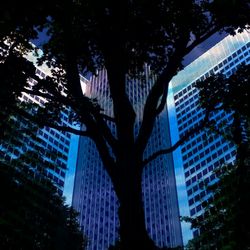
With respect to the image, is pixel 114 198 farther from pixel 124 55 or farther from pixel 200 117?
pixel 124 55

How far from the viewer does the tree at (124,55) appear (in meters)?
5.66

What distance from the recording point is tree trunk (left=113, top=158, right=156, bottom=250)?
4809 mm

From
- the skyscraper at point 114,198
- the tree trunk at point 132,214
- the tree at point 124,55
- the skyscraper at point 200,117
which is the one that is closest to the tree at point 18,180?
the tree at point 124,55

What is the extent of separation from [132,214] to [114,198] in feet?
547

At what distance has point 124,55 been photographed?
7.69 m

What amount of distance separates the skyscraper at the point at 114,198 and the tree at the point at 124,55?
128801 millimetres

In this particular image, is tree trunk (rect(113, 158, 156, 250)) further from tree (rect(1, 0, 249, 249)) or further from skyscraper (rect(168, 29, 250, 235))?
skyscraper (rect(168, 29, 250, 235))

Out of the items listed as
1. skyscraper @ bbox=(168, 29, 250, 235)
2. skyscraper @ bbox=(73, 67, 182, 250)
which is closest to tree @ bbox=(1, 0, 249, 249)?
skyscraper @ bbox=(168, 29, 250, 235)

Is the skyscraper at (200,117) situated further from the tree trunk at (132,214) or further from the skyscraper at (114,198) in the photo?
the tree trunk at (132,214)

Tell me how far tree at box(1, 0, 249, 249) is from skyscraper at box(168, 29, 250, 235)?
323ft

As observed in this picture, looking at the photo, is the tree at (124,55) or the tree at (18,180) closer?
the tree at (124,55)

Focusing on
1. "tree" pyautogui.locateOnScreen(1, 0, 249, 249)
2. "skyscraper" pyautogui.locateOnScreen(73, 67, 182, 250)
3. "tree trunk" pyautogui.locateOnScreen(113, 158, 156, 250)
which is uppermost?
"skyscraper" pyautogui.locateOnScreen(73, 67, 182, 250)

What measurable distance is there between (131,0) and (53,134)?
12177cm

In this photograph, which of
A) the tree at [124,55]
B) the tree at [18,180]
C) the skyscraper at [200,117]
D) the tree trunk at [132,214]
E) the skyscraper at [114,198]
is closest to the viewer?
the tree trunk at [132,214]
